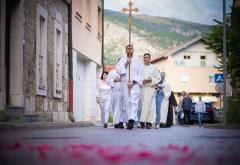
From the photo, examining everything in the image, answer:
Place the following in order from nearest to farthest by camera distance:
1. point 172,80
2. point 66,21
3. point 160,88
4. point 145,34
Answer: point 160,88
point 66,21
point 172,80
point 145,34

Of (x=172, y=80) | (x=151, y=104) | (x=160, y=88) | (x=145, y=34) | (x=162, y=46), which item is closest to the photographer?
(x=151, y=104)

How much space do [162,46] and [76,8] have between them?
110262mm

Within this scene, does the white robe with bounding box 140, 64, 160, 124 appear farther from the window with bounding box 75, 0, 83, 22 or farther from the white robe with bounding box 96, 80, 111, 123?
the window with bounding box 75, 0, 83, 22

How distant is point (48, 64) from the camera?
18000mm

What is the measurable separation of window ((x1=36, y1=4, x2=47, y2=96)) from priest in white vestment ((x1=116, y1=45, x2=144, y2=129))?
2323 mm

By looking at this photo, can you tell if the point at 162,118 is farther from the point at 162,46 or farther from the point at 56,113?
the point at 162,46

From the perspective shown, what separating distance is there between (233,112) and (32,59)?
7.03m

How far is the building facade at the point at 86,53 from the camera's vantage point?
24.0 metres

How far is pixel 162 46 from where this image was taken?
132875 mm

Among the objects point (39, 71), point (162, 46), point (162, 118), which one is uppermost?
point (162, 46)

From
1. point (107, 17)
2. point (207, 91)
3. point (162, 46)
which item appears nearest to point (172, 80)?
point (207, 91)

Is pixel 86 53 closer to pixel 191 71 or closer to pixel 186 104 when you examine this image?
pixel 186 104

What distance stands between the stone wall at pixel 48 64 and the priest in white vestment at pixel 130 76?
216 cm

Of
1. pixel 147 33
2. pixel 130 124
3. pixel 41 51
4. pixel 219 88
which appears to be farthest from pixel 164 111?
pixel 147 33
